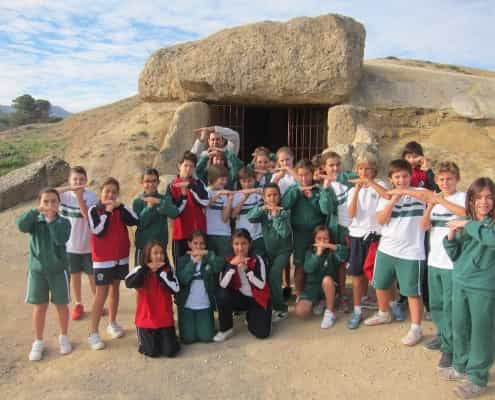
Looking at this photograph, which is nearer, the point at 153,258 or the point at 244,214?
the point at 153,258

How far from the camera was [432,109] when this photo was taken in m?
7.52

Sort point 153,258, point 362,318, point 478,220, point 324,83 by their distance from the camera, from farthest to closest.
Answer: point 324,83 < point 362,318 < point 153,258 < point 478,220

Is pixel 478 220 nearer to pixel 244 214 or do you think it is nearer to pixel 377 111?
pixel 244 214

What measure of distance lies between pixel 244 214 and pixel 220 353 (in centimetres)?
121

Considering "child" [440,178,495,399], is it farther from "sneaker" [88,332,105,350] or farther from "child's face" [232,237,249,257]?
"sneaker" [88,332,105,350]

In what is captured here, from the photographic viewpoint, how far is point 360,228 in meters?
3.94

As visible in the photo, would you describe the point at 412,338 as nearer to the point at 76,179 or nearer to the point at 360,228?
the point at 360,228

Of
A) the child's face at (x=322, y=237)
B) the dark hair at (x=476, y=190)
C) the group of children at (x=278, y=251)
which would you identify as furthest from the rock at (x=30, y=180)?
the dark hair at (x=476, y=190)

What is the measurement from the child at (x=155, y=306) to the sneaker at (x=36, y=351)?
0.75 metres

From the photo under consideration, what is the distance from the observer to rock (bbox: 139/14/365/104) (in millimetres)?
7156

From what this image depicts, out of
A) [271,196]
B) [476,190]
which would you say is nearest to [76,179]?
[271,196]

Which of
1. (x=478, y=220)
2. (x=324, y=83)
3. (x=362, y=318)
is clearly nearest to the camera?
(x=478, y=220)

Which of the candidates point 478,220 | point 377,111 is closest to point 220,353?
point 478,220

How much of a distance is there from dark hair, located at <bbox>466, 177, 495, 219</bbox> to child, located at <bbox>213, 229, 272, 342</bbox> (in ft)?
5.34
